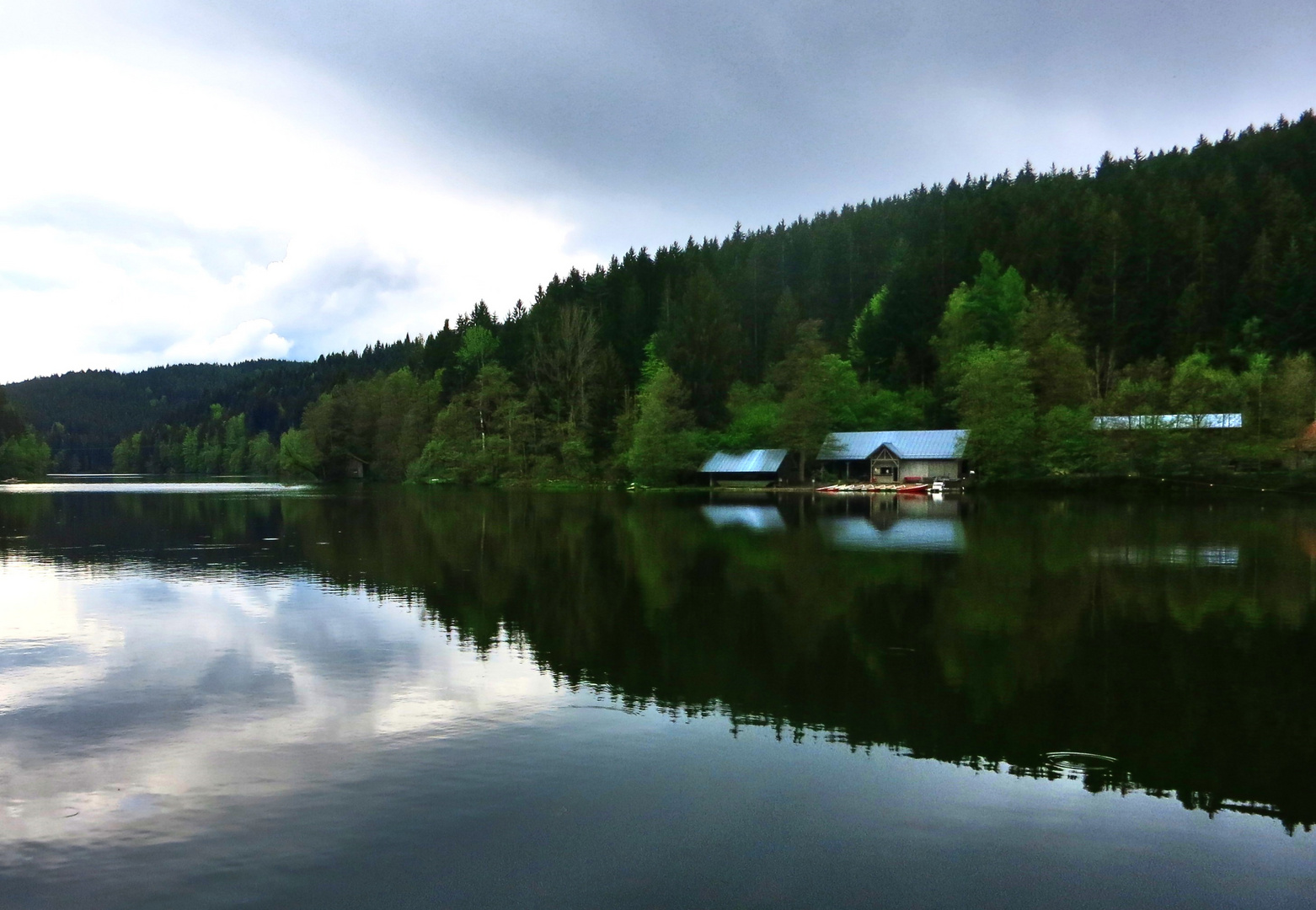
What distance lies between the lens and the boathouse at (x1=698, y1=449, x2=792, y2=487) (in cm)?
8356

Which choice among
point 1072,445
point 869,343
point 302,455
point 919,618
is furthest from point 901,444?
point 302,455

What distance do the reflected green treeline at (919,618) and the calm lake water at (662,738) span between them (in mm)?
107

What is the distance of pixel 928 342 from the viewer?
101562 mm

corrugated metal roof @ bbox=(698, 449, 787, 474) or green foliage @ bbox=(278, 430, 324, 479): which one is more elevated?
green foliage @ bbox=(278, 430, 324, 479)

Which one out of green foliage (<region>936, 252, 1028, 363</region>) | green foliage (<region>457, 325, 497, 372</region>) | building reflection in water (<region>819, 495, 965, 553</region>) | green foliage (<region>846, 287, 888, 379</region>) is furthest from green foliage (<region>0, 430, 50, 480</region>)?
green foliage (<region>936, 252, 1028, 363</region>)

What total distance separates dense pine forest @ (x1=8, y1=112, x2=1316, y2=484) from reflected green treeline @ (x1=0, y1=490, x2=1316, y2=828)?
1313 inches

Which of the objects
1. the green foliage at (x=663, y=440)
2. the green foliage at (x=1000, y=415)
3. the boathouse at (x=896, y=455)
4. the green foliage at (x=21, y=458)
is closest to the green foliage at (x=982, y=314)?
the boathouse at (x=896, y=455)

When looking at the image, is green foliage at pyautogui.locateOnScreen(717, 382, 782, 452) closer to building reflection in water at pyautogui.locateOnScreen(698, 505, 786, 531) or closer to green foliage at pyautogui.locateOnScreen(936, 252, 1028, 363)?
green foliage at pyautogui.locateOnScreen(936, 252, 1028, 363)

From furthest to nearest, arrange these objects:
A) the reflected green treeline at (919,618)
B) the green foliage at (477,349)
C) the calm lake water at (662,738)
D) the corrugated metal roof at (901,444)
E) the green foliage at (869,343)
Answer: the green foliage at (477,349)
the green foliage at (869,343)
the corrugated metal roof at (901,444)
the reflected green treeline at (919,618)
the calm lake water at (662,738)

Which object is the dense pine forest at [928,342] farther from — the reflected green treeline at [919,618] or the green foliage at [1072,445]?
the reflected green treeline at [919,618]

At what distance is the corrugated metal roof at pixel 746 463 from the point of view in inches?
3287

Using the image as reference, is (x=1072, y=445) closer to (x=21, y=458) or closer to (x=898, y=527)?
(x=898, y=527)

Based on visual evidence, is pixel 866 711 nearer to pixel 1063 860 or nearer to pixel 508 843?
pixel 1063 860

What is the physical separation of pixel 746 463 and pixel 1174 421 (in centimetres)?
3479
